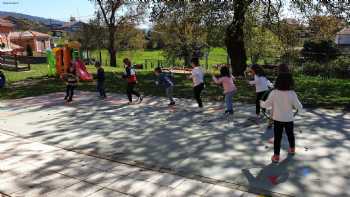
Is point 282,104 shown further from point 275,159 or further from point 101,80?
point 101,80

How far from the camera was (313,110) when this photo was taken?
1116 cm

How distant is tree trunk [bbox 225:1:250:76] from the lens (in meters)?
18.2

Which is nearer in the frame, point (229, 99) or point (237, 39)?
point (229, 99)

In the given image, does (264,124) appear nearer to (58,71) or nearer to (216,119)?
(216,119)

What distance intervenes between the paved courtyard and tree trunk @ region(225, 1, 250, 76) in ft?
23.3

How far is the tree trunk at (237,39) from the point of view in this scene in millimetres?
18198

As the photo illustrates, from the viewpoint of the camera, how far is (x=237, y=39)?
66.8 ft

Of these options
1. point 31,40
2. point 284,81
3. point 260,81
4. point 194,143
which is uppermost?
point 31,40

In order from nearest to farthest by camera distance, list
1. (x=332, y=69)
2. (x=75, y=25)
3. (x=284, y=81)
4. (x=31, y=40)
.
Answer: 1. (x=284, y=81)
2. (x=332, y=69)
3. (x=31, y=40)
4. (x=75, y=25)

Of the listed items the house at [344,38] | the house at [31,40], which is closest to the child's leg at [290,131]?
the house at [344,38]

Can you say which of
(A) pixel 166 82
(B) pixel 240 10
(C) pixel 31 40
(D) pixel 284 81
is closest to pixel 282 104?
(D) pixel 284 81

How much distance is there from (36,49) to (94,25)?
1987 centimetres

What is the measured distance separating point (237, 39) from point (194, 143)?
1302 cm

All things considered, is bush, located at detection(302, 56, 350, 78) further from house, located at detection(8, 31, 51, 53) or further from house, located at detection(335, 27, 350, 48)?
house, located at detection(8, 31, 51, 53)
